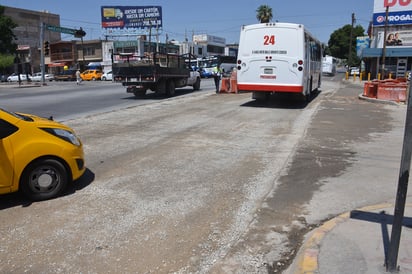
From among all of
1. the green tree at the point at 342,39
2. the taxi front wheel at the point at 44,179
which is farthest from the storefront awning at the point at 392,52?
the green tree at the point at 342,39

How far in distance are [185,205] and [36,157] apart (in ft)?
6.48

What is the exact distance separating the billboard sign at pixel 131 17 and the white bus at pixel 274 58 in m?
54.8

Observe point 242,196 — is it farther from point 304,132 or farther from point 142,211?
point 304,132

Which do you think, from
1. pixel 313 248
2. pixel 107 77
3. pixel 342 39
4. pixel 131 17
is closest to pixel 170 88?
pixel 313 248

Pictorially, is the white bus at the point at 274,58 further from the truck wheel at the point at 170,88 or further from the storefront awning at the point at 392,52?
the storefront awning at the point at 392,52

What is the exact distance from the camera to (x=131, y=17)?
229 feet

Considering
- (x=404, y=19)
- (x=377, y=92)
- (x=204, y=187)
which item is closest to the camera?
(x=204, y=187)

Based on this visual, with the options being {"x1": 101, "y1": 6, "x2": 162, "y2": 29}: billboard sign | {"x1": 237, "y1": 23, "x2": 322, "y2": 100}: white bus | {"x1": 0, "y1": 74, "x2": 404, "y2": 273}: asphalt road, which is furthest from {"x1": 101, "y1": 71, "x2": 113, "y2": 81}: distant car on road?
{"x1": 0, "y1": 74, "x2": 404, "y2": 273}: asphalt road

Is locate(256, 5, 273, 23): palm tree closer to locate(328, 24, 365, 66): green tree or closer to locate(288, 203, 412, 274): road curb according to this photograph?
locate(328, 24, 365, 66): green tree

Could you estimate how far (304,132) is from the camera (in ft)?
34.3

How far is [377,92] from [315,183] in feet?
47.6

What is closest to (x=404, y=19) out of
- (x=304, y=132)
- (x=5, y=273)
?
(x=304, y=132)

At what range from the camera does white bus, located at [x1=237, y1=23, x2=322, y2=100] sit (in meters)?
14.6

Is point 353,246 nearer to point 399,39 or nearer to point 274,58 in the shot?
point 274,58
